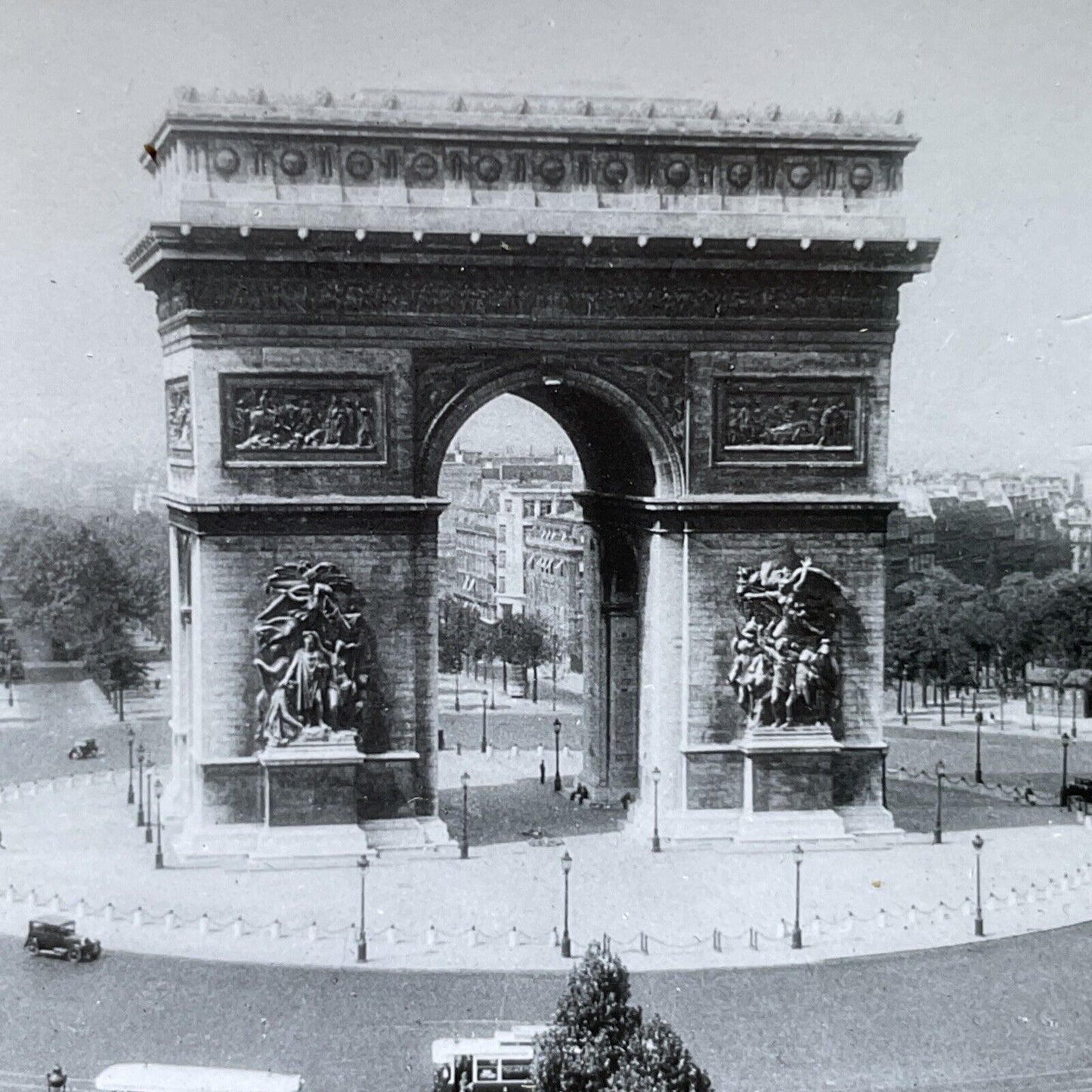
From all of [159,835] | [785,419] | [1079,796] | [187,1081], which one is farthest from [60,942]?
[1079,796]

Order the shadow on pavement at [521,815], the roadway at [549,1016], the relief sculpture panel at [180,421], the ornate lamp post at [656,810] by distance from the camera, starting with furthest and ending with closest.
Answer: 1. the shadow on pavement at [521,815]
2. the ornate lamp post at [656,810]
3. the relief sculpture panel at [180,421]
4. the roadway at [549,1016]

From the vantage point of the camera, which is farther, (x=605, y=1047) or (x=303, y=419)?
(x=303, y=419)

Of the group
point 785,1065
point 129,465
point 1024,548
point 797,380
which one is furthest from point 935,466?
point 785,1065

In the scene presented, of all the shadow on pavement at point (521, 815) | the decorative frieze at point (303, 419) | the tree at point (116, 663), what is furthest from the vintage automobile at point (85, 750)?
the decorative frieze at point (303, 419)

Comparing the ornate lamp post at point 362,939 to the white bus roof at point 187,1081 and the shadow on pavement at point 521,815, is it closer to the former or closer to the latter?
the white bus roof at point 187,1081

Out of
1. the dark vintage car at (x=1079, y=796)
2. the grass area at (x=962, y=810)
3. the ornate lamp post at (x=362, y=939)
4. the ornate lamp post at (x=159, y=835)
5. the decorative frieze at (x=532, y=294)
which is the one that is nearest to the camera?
the ornate lamp post at (x=362, y=939)

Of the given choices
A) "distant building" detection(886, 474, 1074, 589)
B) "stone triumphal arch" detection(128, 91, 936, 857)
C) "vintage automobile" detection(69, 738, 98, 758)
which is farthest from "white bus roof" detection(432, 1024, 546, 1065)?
"distant building" detection(886, 474, 1074, 589)

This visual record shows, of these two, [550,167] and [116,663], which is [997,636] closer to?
[116,663]
